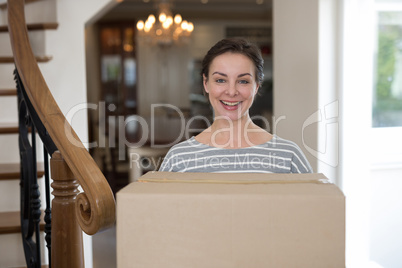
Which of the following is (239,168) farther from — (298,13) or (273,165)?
(298,13)

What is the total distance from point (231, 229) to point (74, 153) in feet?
2.37

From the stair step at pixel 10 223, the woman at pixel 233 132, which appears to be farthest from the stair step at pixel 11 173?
the woman at pixel 233 132

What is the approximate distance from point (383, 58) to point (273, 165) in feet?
6.39

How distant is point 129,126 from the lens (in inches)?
292

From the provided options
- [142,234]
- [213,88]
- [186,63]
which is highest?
[186,63]

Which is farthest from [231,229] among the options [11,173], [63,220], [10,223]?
[11,173]

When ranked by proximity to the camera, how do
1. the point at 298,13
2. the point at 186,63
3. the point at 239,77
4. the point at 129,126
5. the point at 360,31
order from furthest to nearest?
1. the point at 186,63
2. the point at 129,126
3. the point at 298,13
4. the point at 360,31
5. the point at 239,77

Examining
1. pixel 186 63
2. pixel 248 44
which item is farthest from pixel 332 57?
pixel 186 63

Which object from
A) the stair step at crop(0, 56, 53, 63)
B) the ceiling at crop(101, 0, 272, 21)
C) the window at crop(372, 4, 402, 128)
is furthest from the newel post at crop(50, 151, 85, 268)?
the ceiling at crop(101, 0, 272, 21)

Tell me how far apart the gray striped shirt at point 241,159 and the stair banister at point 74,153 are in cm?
19

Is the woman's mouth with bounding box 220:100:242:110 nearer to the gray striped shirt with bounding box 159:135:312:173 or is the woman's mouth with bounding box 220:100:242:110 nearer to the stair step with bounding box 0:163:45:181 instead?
the gray striped shirt with bounding box 159:135:312:173

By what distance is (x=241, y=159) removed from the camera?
1.24m

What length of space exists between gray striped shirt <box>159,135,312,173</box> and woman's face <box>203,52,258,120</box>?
116 millimetres

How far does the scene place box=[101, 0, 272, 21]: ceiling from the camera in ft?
26.8
